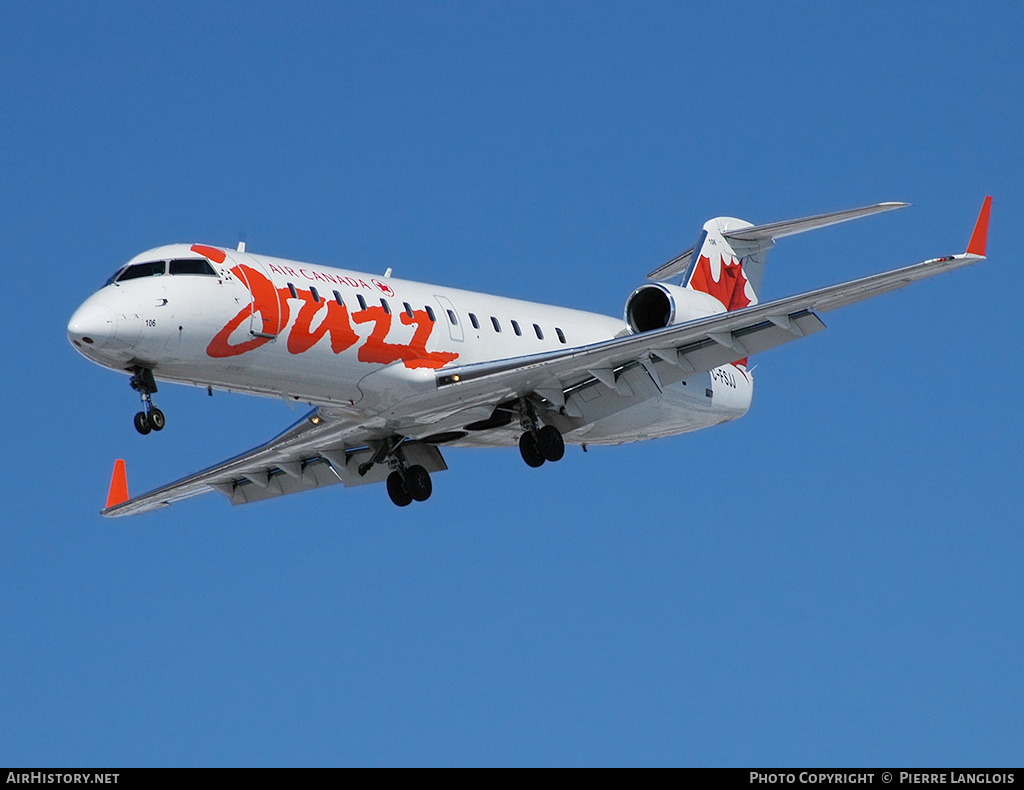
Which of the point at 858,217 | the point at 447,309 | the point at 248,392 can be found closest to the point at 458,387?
the point at 447,309

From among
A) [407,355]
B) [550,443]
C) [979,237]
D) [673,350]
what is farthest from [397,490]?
[979,237]

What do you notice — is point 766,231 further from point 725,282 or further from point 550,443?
point 550,443

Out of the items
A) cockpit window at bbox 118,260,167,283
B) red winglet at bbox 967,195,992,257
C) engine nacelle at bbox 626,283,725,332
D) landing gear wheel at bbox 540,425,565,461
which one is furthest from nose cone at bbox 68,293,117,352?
red winglet at bbox 967,195,992,257

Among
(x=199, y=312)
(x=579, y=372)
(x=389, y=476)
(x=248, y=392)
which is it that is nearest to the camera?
(x=199, y=312)

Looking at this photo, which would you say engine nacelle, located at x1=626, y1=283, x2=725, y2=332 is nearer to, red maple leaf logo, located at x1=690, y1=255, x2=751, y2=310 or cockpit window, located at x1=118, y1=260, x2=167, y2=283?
red maple leaf logo, located at x1=690, y1=255, x2=751, y2=310

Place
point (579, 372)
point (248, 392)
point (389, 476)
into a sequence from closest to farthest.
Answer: point (248, 392) < point (579, 372) < point (389, 476)

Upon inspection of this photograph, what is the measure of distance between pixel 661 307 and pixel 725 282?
334cm

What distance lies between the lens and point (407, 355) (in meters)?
22.7
